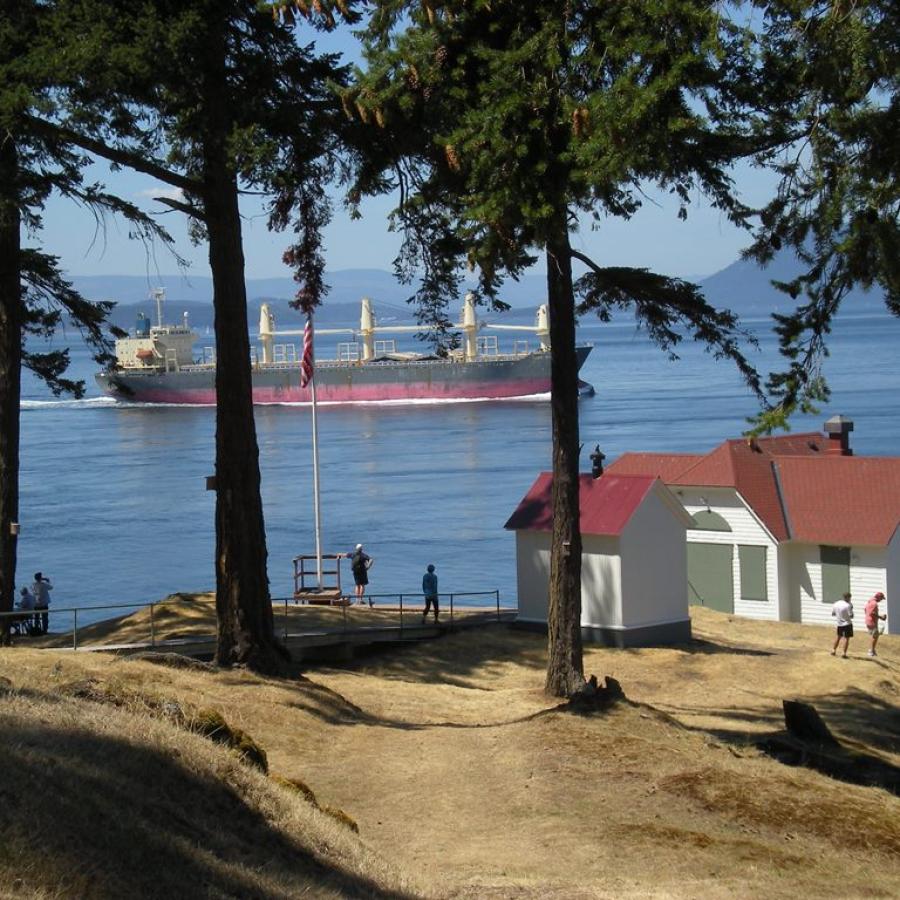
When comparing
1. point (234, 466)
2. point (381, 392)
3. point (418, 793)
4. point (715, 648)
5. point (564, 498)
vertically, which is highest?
point (381, 392)

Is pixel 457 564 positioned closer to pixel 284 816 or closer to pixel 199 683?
pixel 199 683

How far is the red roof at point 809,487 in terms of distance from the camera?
2678 centimetres

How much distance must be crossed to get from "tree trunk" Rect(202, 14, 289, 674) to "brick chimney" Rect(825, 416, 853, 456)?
18.3 meters

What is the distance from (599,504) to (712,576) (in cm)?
719

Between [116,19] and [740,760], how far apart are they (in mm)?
8744

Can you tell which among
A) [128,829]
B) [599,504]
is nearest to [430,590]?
[599,504]

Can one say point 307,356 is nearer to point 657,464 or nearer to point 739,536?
point 657,464

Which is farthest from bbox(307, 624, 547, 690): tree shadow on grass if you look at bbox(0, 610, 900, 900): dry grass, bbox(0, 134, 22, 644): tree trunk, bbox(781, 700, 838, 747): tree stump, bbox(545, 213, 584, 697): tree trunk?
bbox(781, 700, 838, 747): tree stump

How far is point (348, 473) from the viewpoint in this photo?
6412cm

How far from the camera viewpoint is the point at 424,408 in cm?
10419

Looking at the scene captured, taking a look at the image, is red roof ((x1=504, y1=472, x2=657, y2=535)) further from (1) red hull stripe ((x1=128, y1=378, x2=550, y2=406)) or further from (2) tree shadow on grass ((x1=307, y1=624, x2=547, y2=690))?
(1) red hull stripe ((x1=128, y1=378, x2=550, y2=406))

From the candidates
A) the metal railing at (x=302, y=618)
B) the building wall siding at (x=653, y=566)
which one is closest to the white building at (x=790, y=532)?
the building wall siding at (x=653, y=566)

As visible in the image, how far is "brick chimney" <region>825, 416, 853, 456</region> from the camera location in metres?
30.6

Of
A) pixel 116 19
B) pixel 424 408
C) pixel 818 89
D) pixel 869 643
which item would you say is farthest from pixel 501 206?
pixel 424 408
